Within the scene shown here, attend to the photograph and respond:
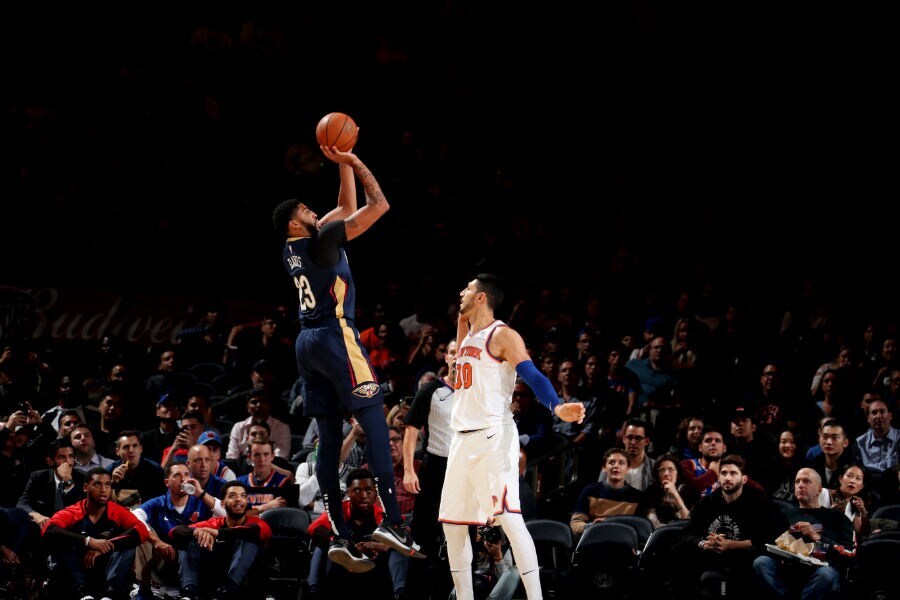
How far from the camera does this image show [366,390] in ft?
23.0

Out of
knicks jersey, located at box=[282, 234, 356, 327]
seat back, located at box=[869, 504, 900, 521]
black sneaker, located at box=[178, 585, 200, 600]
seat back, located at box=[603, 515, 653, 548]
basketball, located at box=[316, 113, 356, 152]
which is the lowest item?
black sneaker, located at box=[178, 585, 200, 600]

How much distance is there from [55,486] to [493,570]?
389cm

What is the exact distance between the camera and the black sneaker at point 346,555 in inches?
284

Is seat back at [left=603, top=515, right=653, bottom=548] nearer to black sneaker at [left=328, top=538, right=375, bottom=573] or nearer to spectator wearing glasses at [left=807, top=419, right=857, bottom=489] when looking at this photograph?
spectator wearing glasses at [left=807, top=419, right=857, bottom=489]

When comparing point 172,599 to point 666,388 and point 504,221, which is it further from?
point 504,221

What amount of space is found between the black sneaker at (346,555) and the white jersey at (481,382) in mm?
969

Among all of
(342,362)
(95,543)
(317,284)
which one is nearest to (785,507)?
(342,362)

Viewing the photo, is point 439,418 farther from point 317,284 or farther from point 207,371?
point 207,371

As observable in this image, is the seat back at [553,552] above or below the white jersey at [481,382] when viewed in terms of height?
below

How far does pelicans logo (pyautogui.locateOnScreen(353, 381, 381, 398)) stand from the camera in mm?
6977

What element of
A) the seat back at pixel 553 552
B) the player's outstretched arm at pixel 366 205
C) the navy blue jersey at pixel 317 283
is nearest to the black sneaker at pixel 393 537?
the navy blue jersey at pixel 317 283

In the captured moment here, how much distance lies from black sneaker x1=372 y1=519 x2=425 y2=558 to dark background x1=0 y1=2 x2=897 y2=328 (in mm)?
7806

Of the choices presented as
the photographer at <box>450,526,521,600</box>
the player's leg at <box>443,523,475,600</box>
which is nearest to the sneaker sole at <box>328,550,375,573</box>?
the player's leg at <box>443,523,475,600</box>

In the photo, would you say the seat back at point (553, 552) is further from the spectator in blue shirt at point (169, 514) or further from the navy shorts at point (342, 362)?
the navy shorts at point (342, 362)
